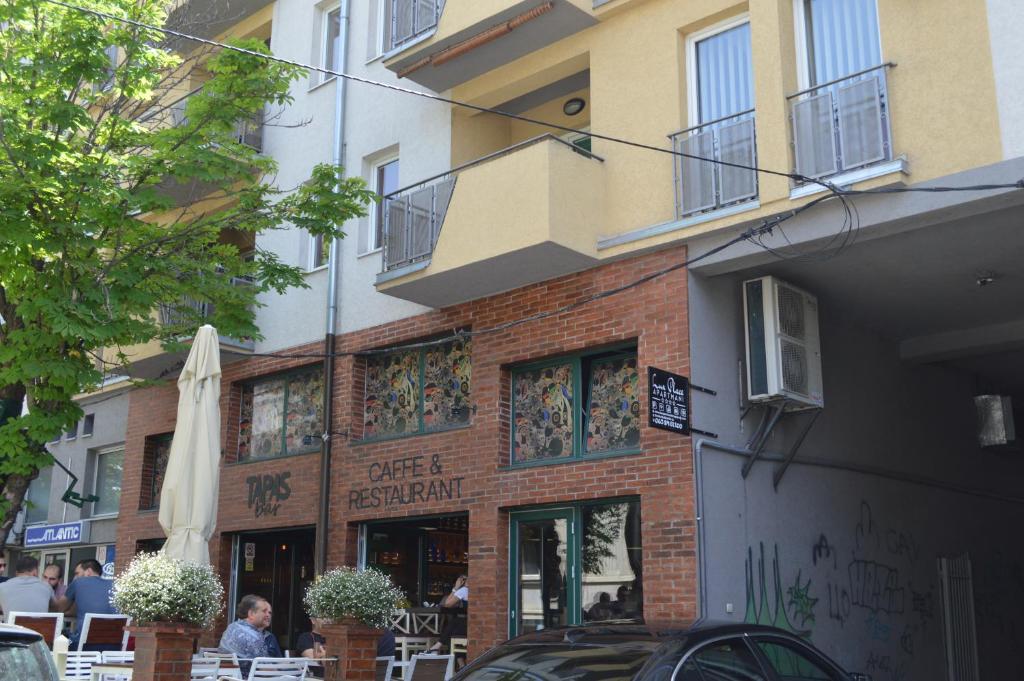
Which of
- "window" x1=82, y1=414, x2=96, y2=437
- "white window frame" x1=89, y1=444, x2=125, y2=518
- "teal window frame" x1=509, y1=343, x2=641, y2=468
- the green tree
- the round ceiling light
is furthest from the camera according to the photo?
"window" x1=82, y1=414, x2=96, y2=437

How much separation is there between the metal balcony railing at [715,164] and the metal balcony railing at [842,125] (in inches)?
22.7

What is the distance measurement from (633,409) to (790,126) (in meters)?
3.60

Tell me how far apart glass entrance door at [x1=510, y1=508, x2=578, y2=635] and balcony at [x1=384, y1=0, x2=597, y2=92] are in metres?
5.92

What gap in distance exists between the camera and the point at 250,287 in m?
14.7

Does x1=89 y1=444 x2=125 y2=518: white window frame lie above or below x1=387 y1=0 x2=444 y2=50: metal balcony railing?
below

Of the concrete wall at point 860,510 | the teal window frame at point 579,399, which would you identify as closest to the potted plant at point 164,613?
the teal window frame at point 579,399

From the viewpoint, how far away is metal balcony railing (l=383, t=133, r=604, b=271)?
44.9 ft

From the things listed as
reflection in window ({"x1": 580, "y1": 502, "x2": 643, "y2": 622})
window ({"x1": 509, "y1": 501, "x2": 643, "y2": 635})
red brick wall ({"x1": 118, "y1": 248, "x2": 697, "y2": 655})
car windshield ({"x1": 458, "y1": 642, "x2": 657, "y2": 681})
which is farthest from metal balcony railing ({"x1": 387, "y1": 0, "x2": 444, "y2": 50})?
car windshield ({"x1": 458, "y1": 642, "x2": 657, "y2": 681})

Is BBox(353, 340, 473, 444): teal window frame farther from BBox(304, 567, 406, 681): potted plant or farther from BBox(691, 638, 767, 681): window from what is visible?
BBox(691, 638, 767, 681): window

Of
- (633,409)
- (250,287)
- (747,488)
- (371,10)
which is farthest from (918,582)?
(371,10)

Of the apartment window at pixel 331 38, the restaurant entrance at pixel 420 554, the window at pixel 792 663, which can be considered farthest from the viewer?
the apartment window at pixel 331 38

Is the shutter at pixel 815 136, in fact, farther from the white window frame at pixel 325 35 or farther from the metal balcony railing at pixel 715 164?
the white window frame at pixel 325 35

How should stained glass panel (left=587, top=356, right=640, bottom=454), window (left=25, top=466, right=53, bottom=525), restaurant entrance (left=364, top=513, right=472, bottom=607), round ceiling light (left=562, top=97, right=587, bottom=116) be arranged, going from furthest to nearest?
window (left=25, top=466, right=53, bottom=525) < restaurant entrance (left=364, top=513, right=472, bottom=607) < round ceiling light (left=562, top=97, right=587, bottom=116) < stained glass panel (left=587, top=356, right=640, bottom=454)

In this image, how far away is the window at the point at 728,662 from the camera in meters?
6.22
